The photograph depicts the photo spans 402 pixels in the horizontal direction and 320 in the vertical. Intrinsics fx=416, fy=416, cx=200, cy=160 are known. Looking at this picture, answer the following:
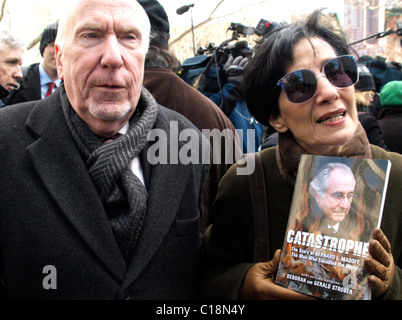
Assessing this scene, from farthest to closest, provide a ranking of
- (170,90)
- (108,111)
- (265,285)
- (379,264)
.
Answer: (170,90), (108,111), (265,285), (379,264)

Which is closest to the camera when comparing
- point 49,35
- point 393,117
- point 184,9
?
point 393,117

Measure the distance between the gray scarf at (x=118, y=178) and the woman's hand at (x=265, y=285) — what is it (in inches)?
17.8

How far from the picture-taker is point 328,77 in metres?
1.55

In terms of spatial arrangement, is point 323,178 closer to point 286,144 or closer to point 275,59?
point 286,144

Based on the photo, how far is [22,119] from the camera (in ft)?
5.43

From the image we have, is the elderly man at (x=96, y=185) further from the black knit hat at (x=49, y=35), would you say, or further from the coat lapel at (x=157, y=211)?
the black knit hat at (x=49, y=35)

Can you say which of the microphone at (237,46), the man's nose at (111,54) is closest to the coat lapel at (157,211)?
the man's nose at (111,54)

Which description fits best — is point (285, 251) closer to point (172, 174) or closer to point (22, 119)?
point (172, 174)

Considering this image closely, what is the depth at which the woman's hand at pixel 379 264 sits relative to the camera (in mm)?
1263

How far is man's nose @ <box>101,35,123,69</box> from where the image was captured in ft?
5.41

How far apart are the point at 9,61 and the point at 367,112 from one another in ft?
10.4

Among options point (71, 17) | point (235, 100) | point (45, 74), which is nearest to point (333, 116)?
point (71, 17)

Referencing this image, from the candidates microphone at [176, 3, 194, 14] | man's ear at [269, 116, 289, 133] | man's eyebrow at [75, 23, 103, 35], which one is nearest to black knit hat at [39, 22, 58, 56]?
microphone at [176, 3, 194, 14]
